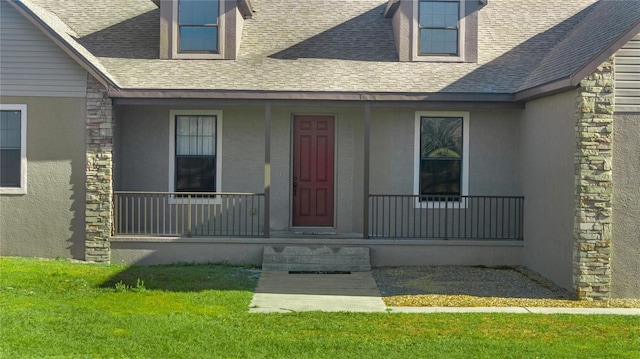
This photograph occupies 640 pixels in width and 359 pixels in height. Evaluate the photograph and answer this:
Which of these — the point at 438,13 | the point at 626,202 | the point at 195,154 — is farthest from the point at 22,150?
the point at 626,202

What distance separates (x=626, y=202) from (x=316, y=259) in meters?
5.42

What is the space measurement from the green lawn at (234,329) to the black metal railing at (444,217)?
4.57 metres

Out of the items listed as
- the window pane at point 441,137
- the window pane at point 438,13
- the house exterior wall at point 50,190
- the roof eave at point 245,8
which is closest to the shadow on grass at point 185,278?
the house exterior wall at point 50,190

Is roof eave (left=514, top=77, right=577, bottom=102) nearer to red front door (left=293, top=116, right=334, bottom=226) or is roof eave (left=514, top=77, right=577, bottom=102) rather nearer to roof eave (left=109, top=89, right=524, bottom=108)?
roof eave (left=109, top=89, right=524, bottom=108)

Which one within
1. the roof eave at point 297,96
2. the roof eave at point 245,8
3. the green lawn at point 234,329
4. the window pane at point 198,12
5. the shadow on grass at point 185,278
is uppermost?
the roof eave at point 245,8

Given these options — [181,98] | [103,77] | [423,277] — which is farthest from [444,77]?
[103,77]

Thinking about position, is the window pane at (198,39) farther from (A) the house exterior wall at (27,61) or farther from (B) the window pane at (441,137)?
(B) the window pane at (441,137)

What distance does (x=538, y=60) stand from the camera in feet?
52.7

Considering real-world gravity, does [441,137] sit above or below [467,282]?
above

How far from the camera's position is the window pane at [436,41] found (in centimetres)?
1625

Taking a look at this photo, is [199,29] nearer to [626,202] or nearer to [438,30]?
[438,30]

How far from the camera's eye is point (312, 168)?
634 inches

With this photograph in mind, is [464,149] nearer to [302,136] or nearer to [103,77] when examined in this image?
[302,136]

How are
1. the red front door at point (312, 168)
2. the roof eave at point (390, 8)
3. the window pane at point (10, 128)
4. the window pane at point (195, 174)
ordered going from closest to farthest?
the window pane at point (10, 128) → the window pane at point (195, 174) → the red front door at point (312, 168) → the roof eave at point (390, 8)
